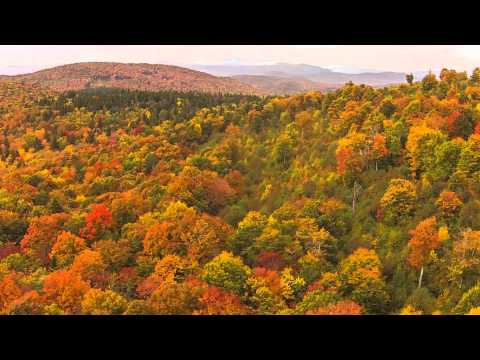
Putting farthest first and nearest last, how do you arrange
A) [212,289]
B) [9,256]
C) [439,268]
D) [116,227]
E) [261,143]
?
1. [261,143]
2. [116,227]
3. [9,256]
4. [439,268]
5. [212,289]

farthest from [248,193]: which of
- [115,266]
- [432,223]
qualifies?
[432,223]

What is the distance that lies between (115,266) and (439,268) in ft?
132

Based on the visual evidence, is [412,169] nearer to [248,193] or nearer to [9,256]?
[248,193]

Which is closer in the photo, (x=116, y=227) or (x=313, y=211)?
(x=313, y=211)

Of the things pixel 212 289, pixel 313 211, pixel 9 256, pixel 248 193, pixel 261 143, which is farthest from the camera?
pixel 261 143

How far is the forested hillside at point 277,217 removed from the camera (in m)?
41.9

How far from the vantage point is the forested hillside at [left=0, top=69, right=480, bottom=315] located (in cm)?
4188

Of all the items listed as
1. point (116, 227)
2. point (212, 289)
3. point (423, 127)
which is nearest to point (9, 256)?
point (116, 227)

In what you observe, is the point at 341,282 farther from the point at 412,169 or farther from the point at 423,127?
the point at 423,127

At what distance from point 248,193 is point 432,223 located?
129 feet

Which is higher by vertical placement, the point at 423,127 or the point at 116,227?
the point at 423,127

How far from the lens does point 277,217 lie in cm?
5944

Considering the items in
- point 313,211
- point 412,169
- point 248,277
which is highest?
point 412,169

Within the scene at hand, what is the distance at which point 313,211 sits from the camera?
187ft
